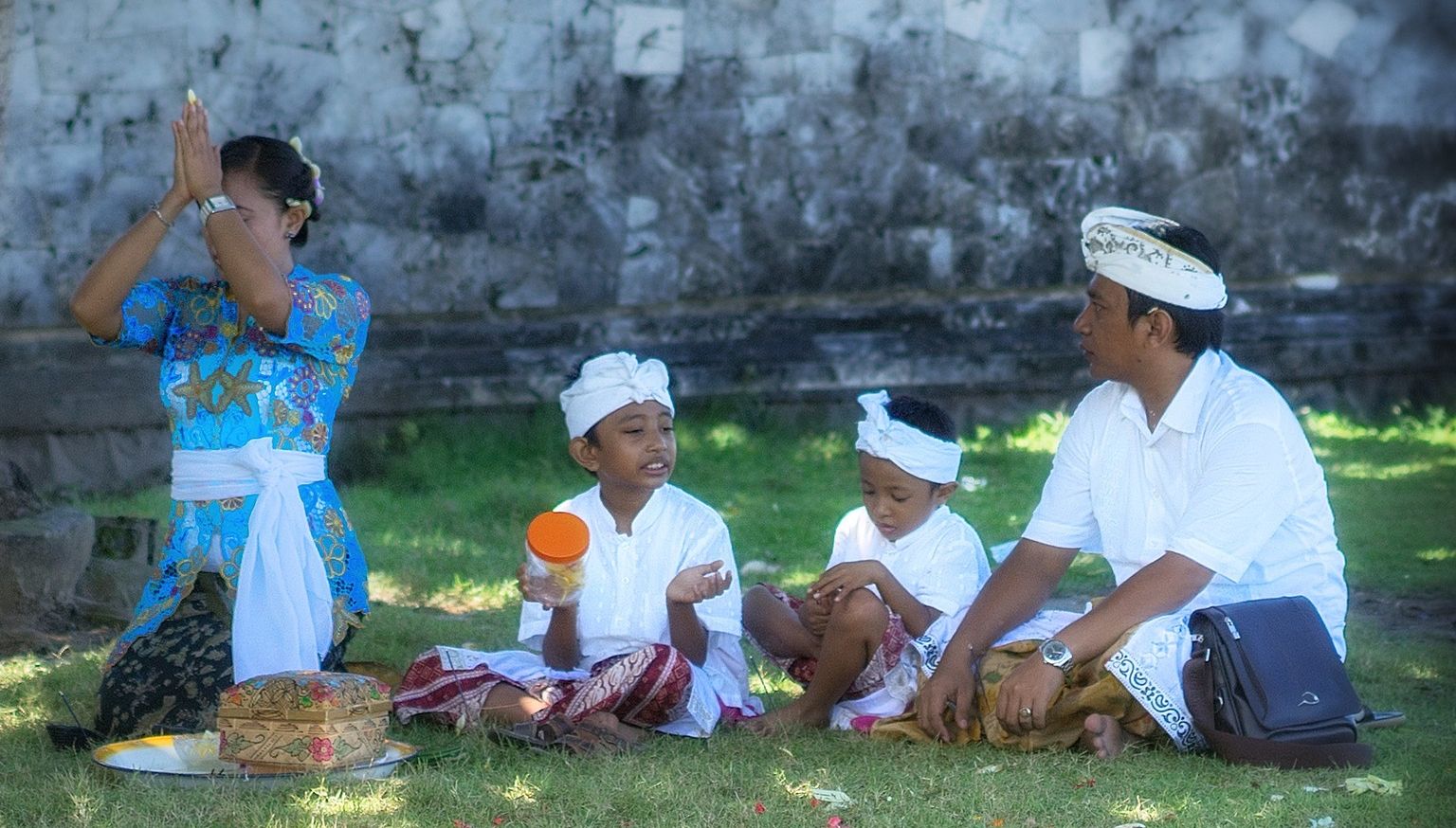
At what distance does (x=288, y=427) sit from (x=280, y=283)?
43 cm

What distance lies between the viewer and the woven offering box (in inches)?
149

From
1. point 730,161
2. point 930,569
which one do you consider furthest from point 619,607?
point 730,161

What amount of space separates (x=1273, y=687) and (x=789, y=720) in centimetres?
123

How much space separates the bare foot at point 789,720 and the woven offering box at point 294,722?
1.13 m

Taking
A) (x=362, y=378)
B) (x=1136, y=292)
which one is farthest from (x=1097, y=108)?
(x=1136, y=292)

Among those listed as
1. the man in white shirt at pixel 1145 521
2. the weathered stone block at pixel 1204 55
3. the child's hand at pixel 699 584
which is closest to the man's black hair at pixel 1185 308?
the man in white shirt at pixel 1145 521

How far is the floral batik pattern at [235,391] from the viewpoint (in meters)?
4.46

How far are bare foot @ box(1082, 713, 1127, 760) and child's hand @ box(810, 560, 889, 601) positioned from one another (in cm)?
65

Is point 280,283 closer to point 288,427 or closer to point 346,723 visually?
point 288,427

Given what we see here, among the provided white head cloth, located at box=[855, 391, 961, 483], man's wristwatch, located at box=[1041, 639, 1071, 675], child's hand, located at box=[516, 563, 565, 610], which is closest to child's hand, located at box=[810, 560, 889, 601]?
white head cloth, located at box=[855, 391, 961, 483]

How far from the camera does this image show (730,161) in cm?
935

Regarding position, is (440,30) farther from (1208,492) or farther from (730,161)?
(1208,492)

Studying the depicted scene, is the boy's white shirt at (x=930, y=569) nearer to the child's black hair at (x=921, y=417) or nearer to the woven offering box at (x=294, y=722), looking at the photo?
the child's black hair at (x=921, y=417)

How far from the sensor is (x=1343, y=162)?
392 inches
